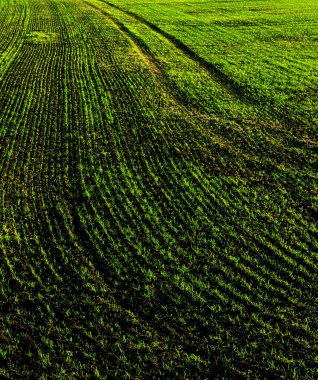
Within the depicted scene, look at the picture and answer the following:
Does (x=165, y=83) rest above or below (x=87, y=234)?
above

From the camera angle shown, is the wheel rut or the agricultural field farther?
the wheel rut

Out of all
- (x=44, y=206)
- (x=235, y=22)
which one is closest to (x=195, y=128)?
(x=44, y=206)

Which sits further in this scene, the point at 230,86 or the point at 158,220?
the point at 230,86

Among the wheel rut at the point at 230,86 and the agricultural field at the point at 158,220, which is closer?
the agricultural field at the point at 158,220

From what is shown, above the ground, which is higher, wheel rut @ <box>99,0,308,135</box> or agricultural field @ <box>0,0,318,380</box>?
wheel rut @ <box>99,0,308,135</box>

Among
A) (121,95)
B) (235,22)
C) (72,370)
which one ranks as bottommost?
(72,370)

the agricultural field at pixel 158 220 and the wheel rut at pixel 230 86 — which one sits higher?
Result: the wheel rut at pixel 230 86

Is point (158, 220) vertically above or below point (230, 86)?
below

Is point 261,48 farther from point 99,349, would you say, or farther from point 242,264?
point 99,349
